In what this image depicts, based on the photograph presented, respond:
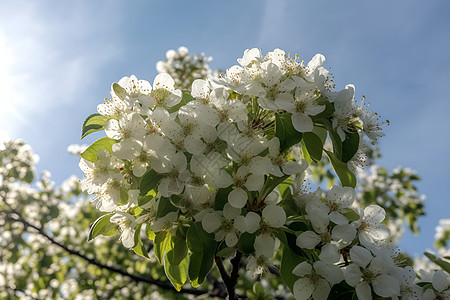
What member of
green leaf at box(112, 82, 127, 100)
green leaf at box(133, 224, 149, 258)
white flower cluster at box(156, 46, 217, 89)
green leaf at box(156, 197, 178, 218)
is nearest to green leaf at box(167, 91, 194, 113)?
green leaf at box(112, 82, 127, 100)

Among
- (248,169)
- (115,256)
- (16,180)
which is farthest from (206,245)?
(115,256)

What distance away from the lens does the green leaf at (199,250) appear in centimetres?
139

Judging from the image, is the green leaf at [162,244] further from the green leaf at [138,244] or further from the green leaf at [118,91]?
the green leaf at [118,91]

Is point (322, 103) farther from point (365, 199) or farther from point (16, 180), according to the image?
point (365, 199)

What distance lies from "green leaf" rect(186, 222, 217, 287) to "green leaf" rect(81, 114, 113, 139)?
1.67ft

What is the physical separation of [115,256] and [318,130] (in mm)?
4531

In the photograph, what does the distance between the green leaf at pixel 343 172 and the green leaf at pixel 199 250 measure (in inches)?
20.3

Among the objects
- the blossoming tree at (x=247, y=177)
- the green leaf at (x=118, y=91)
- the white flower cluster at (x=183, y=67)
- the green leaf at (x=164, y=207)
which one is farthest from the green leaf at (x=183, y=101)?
the white flower cluster at (x=183, y=67)

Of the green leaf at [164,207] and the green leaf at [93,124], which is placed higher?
the green leaf at [93,124]

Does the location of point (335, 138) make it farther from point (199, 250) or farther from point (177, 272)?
point (177, 272)

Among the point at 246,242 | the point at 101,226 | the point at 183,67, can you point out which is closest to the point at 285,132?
the point at 246,242

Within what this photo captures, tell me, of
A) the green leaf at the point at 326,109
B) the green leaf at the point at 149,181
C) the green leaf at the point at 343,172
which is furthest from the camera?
the green leaf at the point at 343,172

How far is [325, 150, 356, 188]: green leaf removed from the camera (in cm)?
153

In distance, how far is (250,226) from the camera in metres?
1.32
